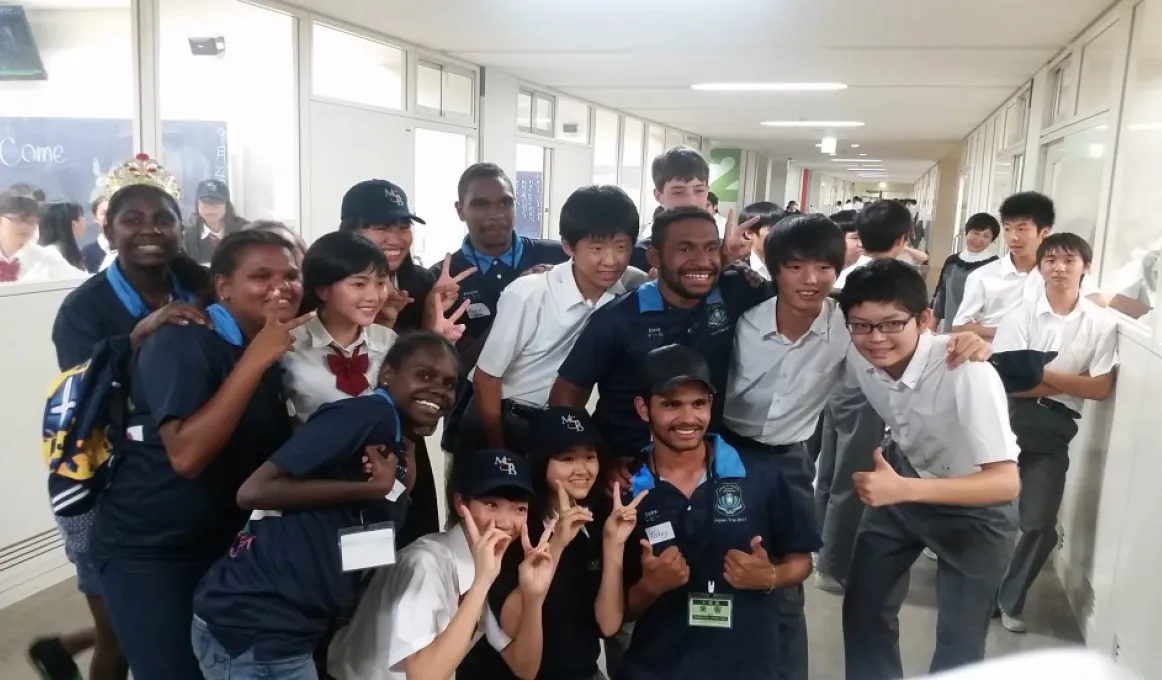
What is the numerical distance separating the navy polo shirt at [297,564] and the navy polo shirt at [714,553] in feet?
2.21

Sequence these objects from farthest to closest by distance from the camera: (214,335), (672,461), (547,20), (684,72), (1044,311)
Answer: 1. (684,72)
2. (547,20)
3. (1044,311)
4. (672,461)
5. (214,335)

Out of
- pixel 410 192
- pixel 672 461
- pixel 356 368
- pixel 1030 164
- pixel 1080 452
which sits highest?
pixel 1030 164

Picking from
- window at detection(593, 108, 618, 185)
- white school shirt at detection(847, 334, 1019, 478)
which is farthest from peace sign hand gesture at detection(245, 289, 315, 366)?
window at detection(593, 108, 618, 185)

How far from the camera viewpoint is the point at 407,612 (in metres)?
1.61

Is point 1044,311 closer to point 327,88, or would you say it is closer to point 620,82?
point 327,88

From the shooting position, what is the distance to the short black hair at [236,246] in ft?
6.00

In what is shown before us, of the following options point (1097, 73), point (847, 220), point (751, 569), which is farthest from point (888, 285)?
point (847, 220)

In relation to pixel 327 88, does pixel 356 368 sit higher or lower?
lower

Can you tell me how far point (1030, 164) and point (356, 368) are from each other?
5.48 metres

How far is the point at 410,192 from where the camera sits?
5.88 metres

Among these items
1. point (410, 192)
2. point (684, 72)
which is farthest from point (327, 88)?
point (684, 72)

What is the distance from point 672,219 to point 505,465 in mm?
827

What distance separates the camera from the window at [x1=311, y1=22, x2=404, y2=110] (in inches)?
196

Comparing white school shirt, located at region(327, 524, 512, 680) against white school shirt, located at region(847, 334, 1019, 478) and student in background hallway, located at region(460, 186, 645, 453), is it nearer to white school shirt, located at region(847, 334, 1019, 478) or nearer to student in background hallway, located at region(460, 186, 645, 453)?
student in background hallway, located at region(460, 186, 645, 453)
